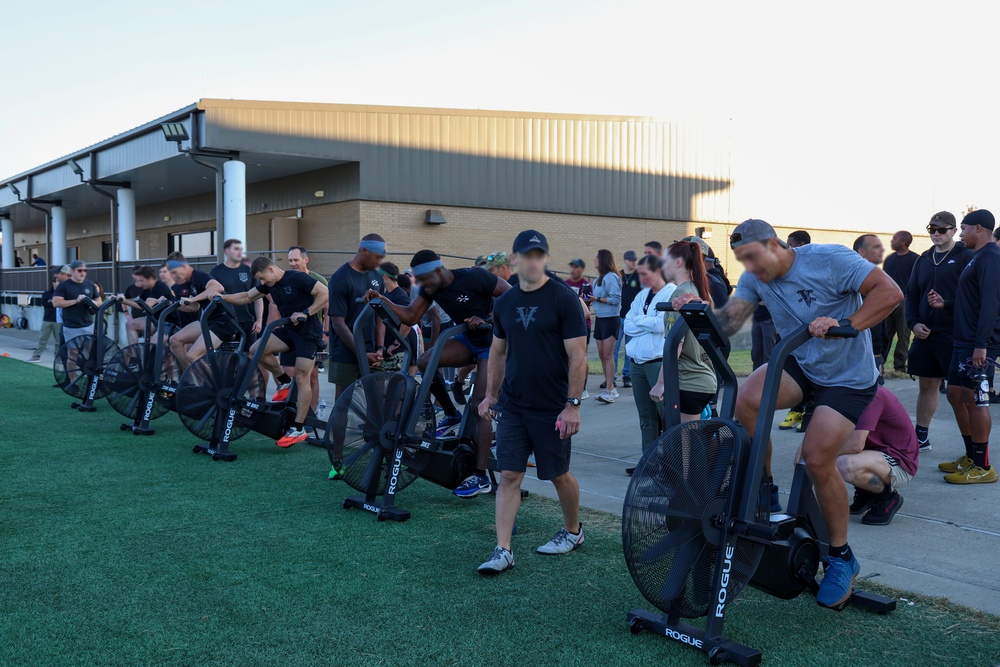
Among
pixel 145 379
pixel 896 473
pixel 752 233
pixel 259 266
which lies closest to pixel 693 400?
pixel 896 473

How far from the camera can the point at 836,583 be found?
398 centimetres

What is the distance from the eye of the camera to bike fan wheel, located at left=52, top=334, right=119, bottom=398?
11078 millimetres

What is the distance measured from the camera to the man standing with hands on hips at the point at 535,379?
4648 mm

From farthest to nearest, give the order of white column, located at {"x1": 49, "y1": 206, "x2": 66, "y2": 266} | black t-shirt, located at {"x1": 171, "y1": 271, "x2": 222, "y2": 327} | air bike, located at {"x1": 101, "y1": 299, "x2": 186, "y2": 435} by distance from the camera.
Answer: white column, located at {"x1": 49, "y1": 206, "x2": 66, "y2": 266} < black t-shirt, located at {"x1": 171, "y1": 271, "x2": 222, "y2": 327} < air bike, located at {"x1": 101, "y1": 299, "x2": 186, "y2": 435}

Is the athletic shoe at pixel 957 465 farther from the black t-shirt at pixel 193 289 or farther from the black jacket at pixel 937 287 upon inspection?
the black t-shirt at pixel 193 289

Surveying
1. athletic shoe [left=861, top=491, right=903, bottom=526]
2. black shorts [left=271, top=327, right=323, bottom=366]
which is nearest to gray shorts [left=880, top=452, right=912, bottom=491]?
athletic shoe [left=861, top=491, right=903, bottom=526]

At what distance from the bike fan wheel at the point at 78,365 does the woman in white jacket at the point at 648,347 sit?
24.6 feet

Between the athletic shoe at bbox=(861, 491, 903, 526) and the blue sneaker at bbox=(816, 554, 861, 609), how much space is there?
5.00ft

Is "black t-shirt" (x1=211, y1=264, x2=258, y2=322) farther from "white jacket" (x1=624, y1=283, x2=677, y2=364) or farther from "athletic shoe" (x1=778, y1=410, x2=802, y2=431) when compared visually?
"athletic shoe" (x1=778, y1=410, x2=802, y2=431)

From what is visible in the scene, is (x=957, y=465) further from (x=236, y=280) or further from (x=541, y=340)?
(x=236, y=280)

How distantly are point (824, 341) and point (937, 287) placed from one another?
11.7 feet

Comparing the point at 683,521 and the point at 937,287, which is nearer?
the point at 683,521

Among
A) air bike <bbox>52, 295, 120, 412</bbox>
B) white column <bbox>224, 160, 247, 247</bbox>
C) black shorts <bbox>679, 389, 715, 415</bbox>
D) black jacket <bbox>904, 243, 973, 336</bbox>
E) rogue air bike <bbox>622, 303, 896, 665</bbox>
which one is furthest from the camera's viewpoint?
white column <bbox>224, 160, 247, 247</bbox>

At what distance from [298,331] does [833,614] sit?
560cm
